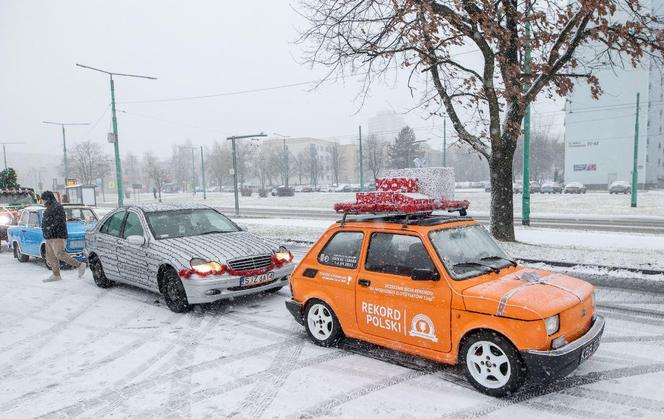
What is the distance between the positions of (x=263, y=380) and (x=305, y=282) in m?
1.32

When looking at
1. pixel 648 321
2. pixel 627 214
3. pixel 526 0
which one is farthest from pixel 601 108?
pixel 648 321

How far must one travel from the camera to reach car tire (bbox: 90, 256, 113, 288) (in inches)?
352

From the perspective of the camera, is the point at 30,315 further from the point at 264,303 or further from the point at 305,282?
the point at 305,282

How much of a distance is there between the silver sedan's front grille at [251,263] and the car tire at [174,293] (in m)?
0.85

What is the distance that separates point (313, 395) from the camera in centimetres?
431

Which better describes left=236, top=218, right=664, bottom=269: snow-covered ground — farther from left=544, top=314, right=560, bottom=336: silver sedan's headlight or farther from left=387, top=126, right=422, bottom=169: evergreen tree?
left=387, top=126, right=422, bottom=169: evergreen tree

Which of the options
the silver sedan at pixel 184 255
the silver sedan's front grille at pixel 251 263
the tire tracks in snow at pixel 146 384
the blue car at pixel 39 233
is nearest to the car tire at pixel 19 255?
the blue car at pixel 39 233

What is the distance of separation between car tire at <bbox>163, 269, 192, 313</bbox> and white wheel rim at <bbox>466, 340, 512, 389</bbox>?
437cm

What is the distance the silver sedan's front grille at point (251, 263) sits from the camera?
6.89 m

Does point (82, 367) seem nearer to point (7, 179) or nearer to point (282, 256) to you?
point (282, 256)

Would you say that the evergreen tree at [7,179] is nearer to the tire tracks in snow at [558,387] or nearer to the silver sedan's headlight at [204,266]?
the silver sedan's headlight at [204,266]

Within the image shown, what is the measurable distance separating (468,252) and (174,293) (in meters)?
4.47

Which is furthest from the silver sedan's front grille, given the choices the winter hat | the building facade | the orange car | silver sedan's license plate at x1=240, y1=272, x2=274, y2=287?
the building facade

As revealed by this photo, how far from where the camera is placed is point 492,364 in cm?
412
